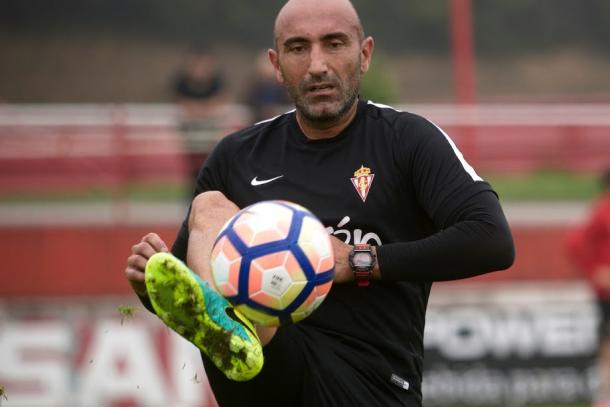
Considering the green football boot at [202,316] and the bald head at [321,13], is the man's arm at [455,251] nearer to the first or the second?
the green football boot at [202,316]

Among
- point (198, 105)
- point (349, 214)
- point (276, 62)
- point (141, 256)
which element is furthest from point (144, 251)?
point (198, 105)

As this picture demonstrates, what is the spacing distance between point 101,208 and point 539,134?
4895 millimetres

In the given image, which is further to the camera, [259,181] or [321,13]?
[259,181]

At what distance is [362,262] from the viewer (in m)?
4.48

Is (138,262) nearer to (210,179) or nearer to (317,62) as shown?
(210,179)

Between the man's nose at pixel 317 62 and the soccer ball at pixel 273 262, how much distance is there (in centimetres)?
66

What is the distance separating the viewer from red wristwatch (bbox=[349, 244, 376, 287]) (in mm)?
4484

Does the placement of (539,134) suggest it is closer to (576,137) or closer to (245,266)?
(576,137)

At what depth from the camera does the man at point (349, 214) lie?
450 cm

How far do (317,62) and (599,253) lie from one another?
6966 mm

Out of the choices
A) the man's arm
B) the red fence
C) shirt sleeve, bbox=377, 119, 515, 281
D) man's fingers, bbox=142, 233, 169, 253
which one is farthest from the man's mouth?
the red fence

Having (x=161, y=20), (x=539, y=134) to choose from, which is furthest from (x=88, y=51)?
(x=539, y=134)

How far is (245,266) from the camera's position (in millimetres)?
4145

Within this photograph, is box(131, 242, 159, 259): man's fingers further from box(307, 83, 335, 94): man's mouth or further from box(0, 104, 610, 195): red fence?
box(0, 104, 610, 195): red fence
